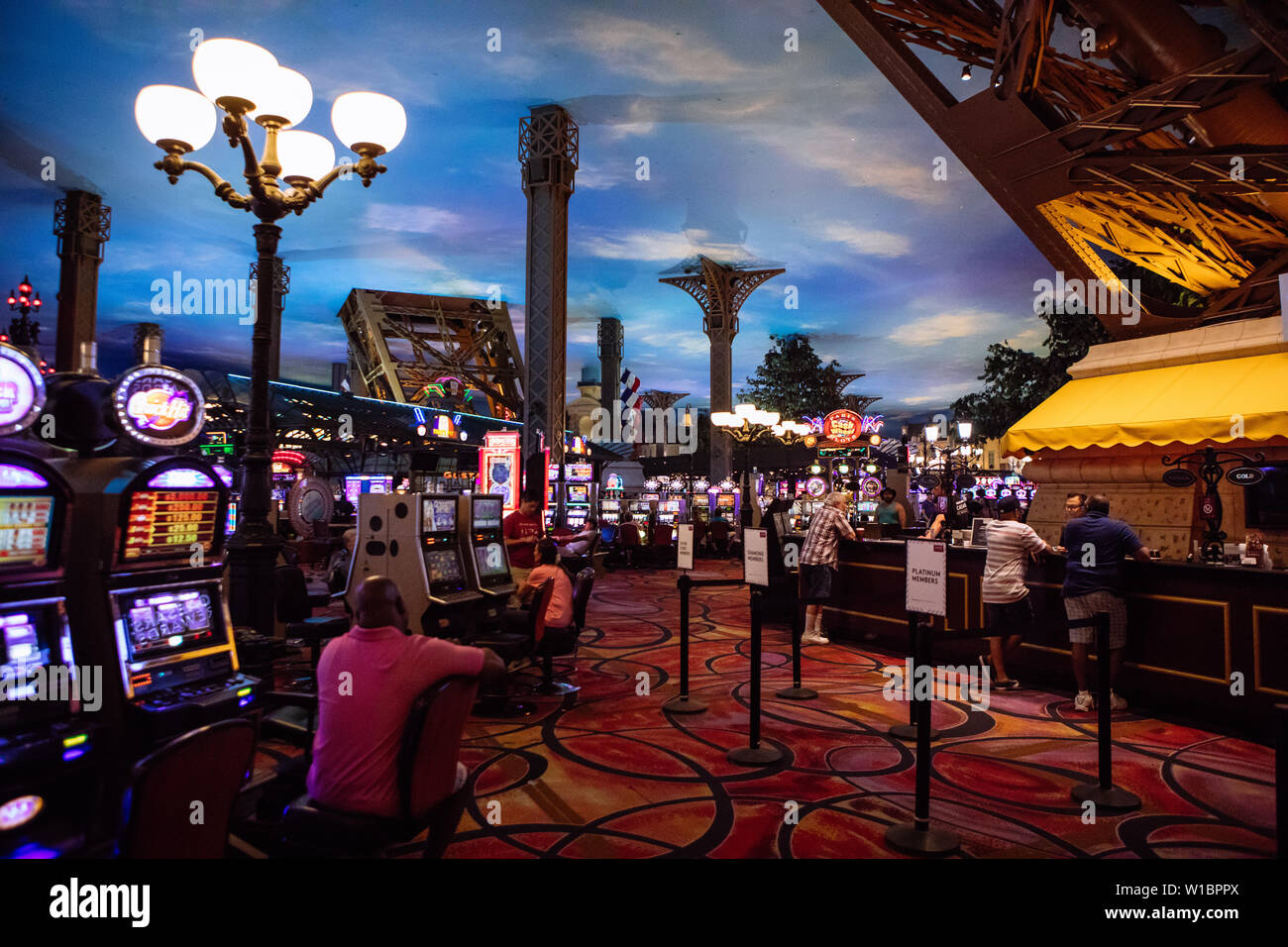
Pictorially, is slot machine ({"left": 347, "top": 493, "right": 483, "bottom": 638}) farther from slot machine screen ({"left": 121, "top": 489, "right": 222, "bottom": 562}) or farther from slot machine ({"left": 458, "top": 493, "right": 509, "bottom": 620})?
slot machine screen ({"left": 121, "top": 489, "right": 222, "bottom": 562})

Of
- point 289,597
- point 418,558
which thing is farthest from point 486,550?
point 289,597

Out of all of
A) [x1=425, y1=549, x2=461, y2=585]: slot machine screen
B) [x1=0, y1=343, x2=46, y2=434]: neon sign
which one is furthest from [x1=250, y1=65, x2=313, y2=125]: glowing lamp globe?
[x1=425, y1=549, x2=461, y2=585]: slot machine screen

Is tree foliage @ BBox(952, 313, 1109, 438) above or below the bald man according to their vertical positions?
above

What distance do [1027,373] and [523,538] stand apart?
1181 centimetres

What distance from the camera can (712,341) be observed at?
18922mm

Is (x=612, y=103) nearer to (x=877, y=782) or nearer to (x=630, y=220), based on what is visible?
(x=630, y=220)

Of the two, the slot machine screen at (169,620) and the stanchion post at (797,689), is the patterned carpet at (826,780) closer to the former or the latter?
the stanchion post at (797,689)

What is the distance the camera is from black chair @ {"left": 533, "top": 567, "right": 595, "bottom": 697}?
5.12 meters

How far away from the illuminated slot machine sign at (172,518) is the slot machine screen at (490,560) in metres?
3.09

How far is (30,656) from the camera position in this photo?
224 centimetres

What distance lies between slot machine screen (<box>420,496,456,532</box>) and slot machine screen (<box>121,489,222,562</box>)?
97.0 inches

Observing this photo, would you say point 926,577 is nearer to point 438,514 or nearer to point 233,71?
point 438,514
